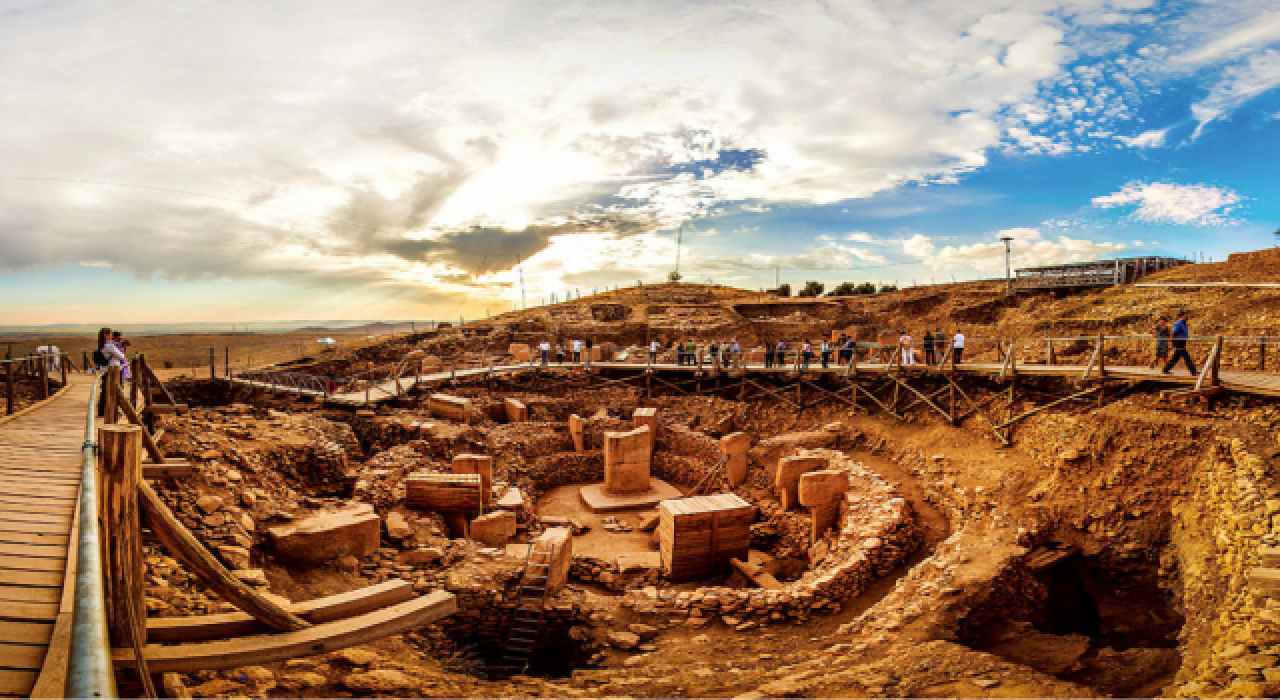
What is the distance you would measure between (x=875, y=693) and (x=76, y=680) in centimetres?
561

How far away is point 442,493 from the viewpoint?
10148mm

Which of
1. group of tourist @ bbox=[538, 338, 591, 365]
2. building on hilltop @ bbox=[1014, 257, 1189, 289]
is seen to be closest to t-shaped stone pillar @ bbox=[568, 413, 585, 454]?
group of tourist @ bbox=[538, 338, 591, 365]

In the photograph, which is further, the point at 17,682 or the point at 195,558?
the point at 195,558

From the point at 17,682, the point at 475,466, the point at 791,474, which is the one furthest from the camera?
the point at 791,474

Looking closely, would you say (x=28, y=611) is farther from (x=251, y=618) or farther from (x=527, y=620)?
(x=527, y=620)

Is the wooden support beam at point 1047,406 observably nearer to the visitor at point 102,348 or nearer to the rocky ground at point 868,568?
the rocky ground at point 868,568

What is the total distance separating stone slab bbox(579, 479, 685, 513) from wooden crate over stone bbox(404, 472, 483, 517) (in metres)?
4.68

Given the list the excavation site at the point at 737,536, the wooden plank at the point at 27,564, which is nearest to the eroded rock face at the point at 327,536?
the excavation site at the point at 737,536

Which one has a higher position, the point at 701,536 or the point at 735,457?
the point at 735,457

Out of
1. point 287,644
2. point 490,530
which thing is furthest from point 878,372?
point 287,644

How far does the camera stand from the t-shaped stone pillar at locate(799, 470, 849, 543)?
1181cm

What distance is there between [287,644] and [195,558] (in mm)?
717

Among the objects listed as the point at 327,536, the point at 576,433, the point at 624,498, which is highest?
the point at 327,536

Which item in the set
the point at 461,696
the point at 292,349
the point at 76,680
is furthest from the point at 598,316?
the point at 76,680
